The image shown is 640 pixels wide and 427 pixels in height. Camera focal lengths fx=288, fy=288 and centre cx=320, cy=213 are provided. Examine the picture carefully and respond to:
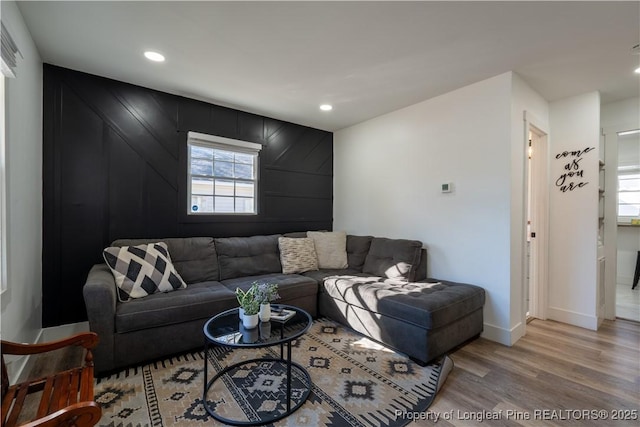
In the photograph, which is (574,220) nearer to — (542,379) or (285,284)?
(542,379)

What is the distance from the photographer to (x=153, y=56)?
96.7 inches

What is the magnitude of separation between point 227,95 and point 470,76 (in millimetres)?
2549

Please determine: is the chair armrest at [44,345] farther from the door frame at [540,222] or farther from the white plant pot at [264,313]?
the door frame at [540,222]

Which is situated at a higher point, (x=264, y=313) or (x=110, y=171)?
(x=110, y=171)

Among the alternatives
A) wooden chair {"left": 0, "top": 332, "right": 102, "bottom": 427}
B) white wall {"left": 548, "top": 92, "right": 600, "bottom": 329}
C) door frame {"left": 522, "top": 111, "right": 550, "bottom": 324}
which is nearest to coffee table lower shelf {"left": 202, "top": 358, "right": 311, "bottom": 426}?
wooden chair {"left": 0, "top": 332, "right": 102, "bottom": 427}

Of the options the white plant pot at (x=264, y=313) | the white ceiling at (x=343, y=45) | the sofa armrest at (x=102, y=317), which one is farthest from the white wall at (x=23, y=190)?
the white plant pot at (x=264, y=313)

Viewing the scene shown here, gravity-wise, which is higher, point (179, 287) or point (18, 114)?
point (18, 114)

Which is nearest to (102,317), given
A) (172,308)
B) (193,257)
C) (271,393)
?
(172,308)

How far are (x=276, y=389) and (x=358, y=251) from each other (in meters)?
2.18

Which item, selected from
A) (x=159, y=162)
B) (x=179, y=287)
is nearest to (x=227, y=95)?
(x=159, y=162)

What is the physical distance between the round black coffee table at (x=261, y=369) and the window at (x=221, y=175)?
1.83 m

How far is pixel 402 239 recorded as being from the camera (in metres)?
3.54

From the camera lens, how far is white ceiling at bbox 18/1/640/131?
1895 mm

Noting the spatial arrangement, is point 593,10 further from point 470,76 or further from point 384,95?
point 384,95
